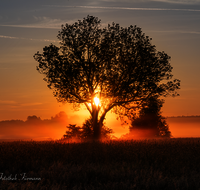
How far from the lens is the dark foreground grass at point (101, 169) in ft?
24.4

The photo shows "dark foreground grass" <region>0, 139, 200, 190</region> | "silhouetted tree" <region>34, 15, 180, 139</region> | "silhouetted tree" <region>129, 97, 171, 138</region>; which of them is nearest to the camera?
"dark foreground grass" <region>0, 139, 200, 190</region>

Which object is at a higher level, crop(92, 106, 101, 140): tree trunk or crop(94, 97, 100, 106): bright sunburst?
crop(94, 97, 100, 106): bright sunburst

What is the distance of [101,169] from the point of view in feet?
28.8

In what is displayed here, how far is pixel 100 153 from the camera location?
11734mm

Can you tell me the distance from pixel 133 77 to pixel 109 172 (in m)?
18.5

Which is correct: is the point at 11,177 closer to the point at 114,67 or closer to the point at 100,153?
the point at 100,153

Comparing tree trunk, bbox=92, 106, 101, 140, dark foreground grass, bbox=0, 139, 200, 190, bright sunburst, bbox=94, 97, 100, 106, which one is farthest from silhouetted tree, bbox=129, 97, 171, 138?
dark foreground grass, bbox=0, 139, 200, 190

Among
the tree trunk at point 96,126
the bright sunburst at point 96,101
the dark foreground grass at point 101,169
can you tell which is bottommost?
the dark foreground grass at point 101,169

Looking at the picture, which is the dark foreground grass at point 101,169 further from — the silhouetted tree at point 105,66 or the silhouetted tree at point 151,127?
the silhouetted tree at point 151,127

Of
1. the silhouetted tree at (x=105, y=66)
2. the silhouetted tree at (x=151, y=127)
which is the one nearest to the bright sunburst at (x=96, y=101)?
the silhouetted tree at (x=105, y=66)

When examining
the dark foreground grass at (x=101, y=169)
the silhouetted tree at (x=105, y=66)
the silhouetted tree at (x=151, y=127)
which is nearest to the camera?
the dark foreground grass at (x=101, y=169)

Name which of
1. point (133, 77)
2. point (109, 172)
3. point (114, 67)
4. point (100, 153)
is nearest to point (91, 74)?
point (114, 67)

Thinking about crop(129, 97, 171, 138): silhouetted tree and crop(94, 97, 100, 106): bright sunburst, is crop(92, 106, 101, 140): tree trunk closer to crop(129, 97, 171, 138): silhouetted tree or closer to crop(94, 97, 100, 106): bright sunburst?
crop(94, 97, 100, 106): bright sunburst

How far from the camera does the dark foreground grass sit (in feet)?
24.4
